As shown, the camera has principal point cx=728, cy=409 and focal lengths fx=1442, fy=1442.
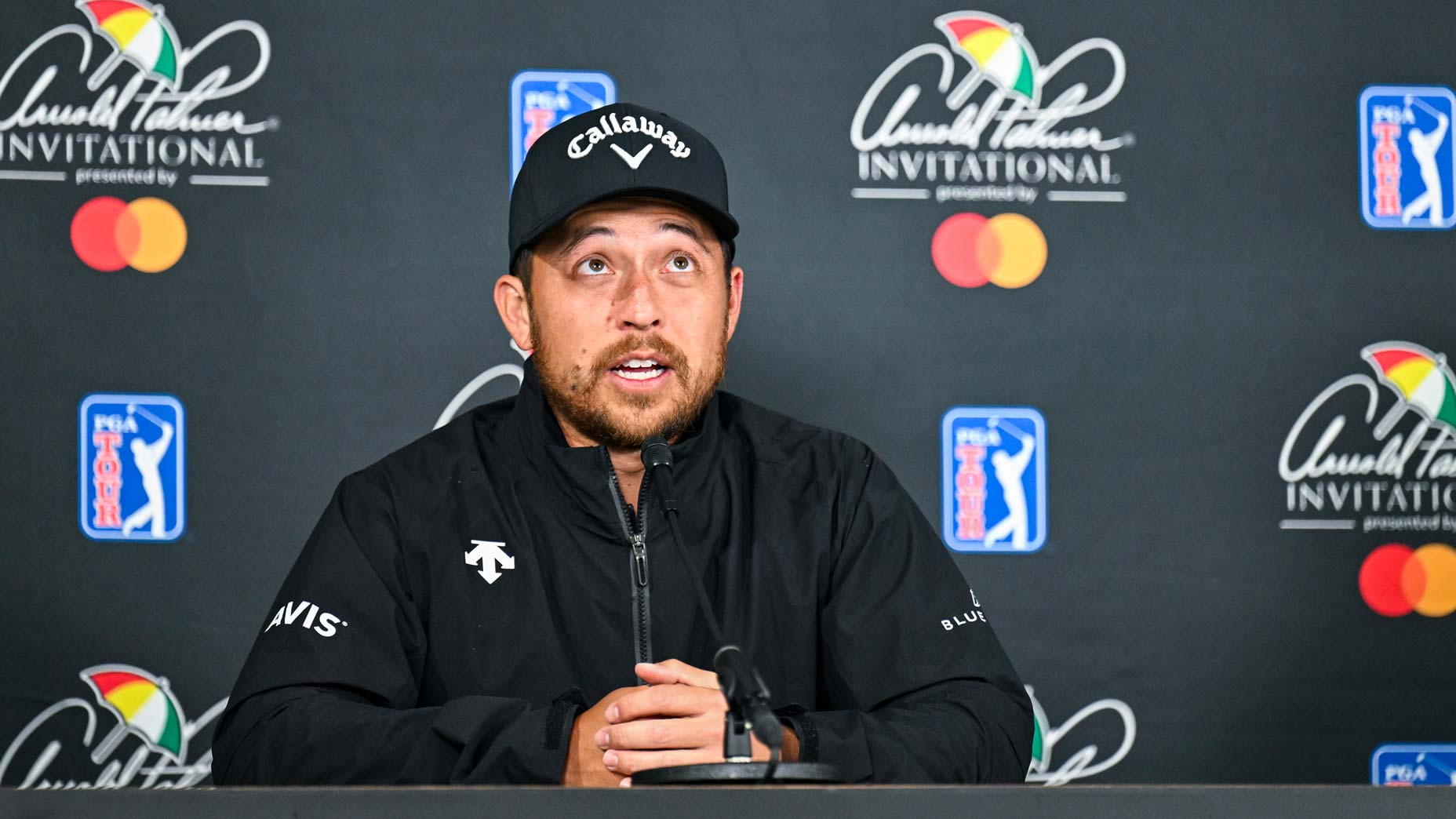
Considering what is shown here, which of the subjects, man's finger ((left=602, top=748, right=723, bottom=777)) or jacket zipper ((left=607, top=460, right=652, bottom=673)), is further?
jacket zipper ((left=607, top=460, right=652, bottom=673))

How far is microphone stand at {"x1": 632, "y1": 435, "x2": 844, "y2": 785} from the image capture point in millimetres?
943

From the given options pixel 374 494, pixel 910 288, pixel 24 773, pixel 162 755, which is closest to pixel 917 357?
pixel 910 288

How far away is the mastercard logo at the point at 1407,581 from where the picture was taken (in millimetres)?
2359

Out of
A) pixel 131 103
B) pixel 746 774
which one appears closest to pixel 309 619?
pixel 746 774

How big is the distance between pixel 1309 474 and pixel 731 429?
112 centimetres

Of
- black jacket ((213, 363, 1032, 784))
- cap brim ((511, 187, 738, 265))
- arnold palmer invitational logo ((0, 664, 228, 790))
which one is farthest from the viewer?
arnold palmer invitational logo ((0, 664, 228, 790))

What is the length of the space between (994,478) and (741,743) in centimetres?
138

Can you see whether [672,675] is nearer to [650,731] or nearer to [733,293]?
[650,731]

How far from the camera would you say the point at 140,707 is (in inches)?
89.0

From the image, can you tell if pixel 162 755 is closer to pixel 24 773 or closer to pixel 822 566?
pixel 24 773

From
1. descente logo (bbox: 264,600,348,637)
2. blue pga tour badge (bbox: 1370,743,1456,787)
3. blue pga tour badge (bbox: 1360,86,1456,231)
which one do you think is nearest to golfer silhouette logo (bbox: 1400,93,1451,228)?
blue pga tour badge (bbox: 1360,86,1456,231)

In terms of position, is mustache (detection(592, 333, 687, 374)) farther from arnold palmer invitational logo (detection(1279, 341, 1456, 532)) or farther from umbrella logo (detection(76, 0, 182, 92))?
arnold palmer invitational logo (detection(1279, 341, 1456, 532))

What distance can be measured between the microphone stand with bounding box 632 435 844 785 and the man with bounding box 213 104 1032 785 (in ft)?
1.25

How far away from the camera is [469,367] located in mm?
2340
